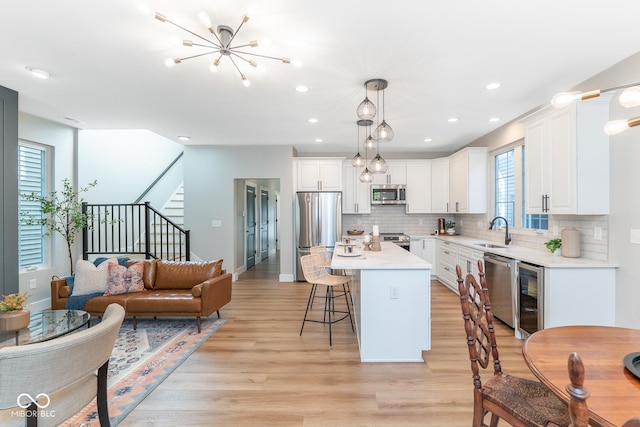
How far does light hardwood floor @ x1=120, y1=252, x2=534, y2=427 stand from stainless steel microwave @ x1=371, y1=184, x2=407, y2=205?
3.11m

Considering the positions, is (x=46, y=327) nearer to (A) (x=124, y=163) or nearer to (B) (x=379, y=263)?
(B) (x=379, y=263)

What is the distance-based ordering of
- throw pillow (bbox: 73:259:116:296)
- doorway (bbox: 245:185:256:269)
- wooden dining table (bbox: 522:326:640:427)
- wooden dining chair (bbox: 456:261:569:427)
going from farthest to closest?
doorway (bbox: 245:185:256:269), throw pillow (bbox: 73:259:116:296), wooden dining chair (bbox: 456:261:569:427), wooden dining table (bbox: 522:326:640:427)

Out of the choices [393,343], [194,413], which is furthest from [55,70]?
[393,343]

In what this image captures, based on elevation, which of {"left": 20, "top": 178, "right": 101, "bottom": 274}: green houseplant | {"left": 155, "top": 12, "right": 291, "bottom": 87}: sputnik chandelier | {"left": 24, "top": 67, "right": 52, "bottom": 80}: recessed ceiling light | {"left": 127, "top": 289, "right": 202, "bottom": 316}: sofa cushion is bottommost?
{"left": 127, "top": 289, "right": 202, "bottom": 316}: sofa cushion

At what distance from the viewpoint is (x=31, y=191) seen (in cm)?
461

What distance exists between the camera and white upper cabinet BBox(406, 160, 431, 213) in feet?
21.7

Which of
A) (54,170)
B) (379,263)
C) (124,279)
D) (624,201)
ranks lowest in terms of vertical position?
(124,279)

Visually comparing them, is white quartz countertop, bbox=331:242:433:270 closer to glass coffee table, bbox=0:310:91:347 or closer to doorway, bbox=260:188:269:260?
glass coffee table, bbox=0:310:91:347

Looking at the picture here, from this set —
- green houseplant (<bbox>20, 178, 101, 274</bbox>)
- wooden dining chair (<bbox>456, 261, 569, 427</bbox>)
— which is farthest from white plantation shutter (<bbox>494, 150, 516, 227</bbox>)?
green houseplant (<bbox>20, 178, 101, 274</bbox>)

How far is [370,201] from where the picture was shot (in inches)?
260

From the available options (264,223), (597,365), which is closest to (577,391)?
(597,365)

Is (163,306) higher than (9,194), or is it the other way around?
(9,194)

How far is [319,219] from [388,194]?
1583mm

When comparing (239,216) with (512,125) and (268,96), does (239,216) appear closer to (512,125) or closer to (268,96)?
(268,96)
